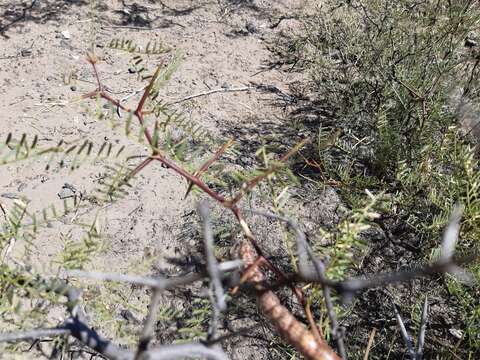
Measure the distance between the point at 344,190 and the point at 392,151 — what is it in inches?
9.2

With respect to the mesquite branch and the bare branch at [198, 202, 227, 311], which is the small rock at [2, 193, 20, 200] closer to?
the mesquite branch

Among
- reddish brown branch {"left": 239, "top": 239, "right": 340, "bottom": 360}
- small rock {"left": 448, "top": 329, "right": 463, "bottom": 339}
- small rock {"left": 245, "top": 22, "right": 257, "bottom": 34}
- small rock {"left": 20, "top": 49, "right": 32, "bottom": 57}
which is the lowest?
small rock {"left": 20, "top": 49, "right": 32, "bottom": 57}

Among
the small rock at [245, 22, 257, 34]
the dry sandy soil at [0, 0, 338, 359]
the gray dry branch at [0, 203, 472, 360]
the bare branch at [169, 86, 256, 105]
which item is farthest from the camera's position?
the small rock at [245, 22, 257, 34]

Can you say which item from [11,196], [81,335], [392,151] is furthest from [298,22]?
[81,335]

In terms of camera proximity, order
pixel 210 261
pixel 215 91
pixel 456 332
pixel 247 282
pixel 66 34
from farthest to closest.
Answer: pixel 66 34, pixel 215 91, pixel 456 332, pixel 247 282, pixel 210 261

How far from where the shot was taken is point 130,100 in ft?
7.72

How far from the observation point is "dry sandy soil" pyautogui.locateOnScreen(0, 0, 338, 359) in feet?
6.10

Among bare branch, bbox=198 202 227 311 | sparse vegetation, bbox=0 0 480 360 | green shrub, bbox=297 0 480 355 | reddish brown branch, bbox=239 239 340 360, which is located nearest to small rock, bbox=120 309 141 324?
sparse vegetation, bbox=0 0 480 360

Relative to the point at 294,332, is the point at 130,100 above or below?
below

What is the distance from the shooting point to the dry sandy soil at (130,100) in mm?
1858

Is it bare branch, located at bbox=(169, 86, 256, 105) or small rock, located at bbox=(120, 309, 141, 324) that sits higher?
bare branch, located at bbox=(169, 86, 256, 105)

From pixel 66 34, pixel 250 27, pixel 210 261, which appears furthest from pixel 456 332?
pixel 66 34

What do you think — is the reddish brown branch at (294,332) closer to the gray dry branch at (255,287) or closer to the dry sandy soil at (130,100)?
the gray dry branch at (255,287)

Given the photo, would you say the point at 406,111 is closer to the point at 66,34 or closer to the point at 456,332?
the point at 456,332
